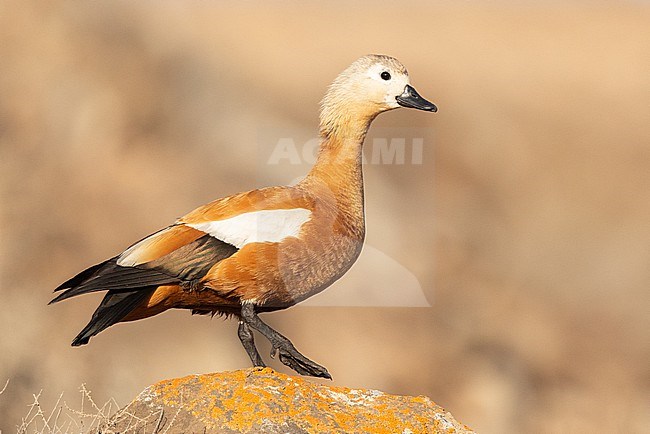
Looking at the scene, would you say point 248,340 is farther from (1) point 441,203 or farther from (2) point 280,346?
(1) point 441,203

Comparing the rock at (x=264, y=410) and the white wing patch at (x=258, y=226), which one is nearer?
the rock at (x=264, y=410)

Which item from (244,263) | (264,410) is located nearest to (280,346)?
(244,263)

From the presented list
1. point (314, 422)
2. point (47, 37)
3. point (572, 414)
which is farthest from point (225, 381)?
point (47, 37)

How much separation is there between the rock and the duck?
0.38 metres

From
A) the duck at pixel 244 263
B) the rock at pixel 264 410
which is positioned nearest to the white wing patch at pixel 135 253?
the duck at pixel 244 263

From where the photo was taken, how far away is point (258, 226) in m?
3.77

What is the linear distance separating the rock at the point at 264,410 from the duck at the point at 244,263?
15.0 inches

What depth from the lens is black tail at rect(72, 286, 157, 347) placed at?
3658 millimetres

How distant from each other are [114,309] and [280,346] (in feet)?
1.96

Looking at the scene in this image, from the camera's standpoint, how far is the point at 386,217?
554 cm

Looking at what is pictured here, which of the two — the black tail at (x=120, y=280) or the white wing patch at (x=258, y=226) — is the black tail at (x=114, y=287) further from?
the white wing patch at (x=258, y=226)

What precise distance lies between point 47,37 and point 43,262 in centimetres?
192

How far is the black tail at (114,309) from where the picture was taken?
366 centimetres

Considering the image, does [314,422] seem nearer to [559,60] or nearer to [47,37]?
[559,60]
